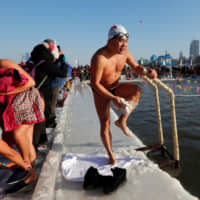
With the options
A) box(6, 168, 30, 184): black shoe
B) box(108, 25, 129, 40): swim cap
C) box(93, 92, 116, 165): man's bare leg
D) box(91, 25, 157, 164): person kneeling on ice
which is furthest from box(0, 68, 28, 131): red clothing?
box(108, 25, 129, 40): swim cap

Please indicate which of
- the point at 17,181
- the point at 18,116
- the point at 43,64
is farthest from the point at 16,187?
the point at 43,64

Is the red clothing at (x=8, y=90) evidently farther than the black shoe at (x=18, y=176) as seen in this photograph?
No

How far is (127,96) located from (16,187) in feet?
4.97

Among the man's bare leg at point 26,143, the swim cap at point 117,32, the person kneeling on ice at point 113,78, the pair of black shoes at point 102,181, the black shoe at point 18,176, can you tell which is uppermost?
the swim cap at point 117,32

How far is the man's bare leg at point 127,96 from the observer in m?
1.82

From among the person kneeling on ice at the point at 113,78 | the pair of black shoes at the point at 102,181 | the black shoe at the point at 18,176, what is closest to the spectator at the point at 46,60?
the person kneeling on ice at the point at 113,78

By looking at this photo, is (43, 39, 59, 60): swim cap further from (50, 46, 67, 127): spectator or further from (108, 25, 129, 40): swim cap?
(108, 25, 129, 40): swim cap

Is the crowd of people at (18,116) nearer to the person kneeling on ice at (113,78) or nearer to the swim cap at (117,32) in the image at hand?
the person kneeling on ice at (113,78)

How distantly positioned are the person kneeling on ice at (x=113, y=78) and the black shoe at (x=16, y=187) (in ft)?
3.25

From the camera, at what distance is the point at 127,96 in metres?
1.91

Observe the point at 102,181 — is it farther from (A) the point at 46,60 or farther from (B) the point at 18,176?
(A) the point at 46,60

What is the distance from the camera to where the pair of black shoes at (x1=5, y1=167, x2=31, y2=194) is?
158cm

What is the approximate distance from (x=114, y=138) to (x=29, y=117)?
1677mm

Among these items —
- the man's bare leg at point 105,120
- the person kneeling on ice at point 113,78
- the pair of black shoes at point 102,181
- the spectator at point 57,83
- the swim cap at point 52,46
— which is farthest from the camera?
the spectator at point 57,83
